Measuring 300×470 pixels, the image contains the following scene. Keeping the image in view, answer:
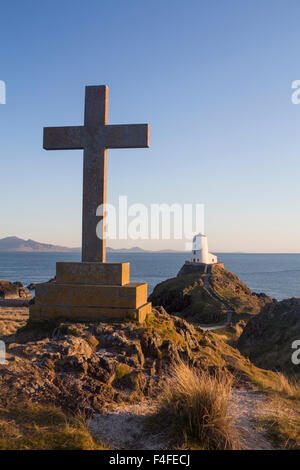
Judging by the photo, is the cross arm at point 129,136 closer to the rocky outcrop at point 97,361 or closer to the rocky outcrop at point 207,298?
the rocky outcrop at point 97,361

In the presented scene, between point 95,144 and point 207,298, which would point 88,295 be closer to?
point 95,144

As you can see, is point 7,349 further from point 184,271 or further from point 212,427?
point 184,271

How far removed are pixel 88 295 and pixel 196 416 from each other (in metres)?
4.15

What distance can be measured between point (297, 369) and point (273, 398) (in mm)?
8780

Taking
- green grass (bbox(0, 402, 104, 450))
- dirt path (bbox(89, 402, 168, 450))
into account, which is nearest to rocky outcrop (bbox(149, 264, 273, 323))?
dirt path (bbox(89, 402, 168, 450))

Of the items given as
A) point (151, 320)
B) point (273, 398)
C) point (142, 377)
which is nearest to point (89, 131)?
point (151, 320)

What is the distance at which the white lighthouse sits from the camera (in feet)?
207

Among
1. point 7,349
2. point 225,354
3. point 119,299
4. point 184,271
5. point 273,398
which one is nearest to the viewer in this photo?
point 273,398

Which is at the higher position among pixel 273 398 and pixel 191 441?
pixel 191 441

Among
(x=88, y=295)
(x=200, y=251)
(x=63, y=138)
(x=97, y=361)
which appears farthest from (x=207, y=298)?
(x=97, y=361)

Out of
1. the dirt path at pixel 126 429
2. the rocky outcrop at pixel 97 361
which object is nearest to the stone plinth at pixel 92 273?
the rocky outcrop at pixel 97 361

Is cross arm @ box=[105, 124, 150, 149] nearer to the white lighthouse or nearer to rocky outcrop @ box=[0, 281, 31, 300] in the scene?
rocky outcrop @ box=[0, 281, 31, 300]

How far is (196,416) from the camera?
3.81 meters
